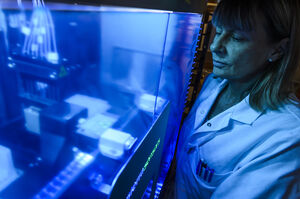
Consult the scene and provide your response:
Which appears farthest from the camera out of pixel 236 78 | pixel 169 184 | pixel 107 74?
pixel 169 184

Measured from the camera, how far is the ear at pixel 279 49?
0.79m

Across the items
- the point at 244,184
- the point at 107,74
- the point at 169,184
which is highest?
the point at 107,74

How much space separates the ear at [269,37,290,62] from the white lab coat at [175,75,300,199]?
23cm

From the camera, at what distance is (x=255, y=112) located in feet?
2.88

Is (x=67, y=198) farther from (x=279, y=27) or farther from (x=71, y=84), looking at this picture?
(x=279, y=27)

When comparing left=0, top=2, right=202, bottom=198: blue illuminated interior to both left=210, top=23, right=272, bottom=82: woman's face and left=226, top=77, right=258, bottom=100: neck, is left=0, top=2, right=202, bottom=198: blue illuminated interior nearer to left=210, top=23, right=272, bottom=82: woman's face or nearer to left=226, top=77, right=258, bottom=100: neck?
left=210, top=23, right=272, bottom=82: woman's face

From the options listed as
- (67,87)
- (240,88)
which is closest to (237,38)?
(240,88)

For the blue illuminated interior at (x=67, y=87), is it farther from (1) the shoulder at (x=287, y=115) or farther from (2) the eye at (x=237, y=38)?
(1) the shoulder at (x=287, y=115)

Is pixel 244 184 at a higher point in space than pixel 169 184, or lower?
higher

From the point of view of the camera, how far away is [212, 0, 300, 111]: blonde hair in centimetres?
74

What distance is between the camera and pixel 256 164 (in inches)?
29.3

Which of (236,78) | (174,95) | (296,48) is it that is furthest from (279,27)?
(174,95)

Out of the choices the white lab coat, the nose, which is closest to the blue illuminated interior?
the nose

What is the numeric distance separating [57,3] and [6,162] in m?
0.28
